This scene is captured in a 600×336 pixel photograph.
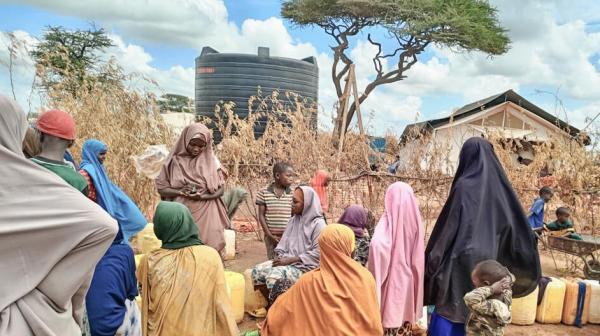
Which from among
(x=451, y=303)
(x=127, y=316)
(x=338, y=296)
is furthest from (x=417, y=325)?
(x=127, y=316)

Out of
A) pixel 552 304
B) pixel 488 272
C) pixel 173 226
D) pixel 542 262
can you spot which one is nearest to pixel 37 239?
pixel 173 226

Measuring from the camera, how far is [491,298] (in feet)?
8.80

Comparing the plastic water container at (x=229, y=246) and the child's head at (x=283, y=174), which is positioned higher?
the child's head at (x=283, y=174)

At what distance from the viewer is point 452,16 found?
18250 millimetres

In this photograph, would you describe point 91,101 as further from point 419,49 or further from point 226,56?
point 419,49

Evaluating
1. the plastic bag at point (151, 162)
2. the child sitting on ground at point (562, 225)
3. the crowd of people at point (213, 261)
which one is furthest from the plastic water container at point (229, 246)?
the child sitting on ground at point (562, 225)

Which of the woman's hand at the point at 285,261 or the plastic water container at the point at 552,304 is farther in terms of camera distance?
the plastic water container at the point at 552,304

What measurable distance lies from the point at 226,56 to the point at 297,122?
667 centimetres

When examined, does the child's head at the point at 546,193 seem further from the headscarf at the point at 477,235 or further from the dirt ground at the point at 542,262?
the headscarf at the point at 477,235

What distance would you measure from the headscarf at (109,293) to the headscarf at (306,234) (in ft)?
5.75

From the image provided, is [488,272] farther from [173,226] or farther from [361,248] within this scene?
[173,226]

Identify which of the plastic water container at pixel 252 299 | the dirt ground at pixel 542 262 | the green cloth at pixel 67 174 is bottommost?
the dirt ground at pixel 542 262

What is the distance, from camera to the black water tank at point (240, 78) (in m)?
13.9

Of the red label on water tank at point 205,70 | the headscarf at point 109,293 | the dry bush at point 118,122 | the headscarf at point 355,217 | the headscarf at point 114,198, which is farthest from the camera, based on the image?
the red label on water tank at point 205,70
